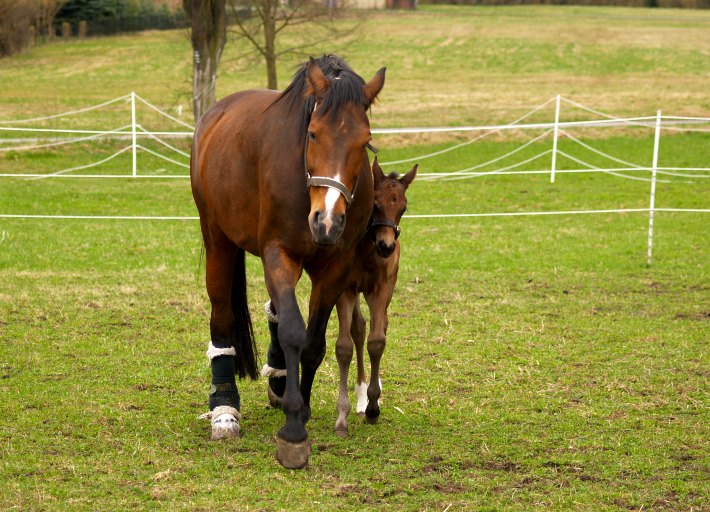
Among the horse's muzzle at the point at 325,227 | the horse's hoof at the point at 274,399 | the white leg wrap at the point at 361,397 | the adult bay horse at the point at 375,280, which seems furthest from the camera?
the horse's hoof at the point at 274,399

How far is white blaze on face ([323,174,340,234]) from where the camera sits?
4.07 metres

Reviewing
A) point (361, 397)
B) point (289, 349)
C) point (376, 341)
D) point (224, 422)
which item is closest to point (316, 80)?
point (289, 349)

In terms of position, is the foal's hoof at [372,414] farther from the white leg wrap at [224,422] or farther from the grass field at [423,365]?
the white leg wrap at [224,422]

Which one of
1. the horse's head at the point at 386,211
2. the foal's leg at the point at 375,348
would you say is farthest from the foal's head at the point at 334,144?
the foal's leg at the point at 375,348

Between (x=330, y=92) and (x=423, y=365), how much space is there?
290 cm

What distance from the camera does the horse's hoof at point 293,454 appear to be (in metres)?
4.39

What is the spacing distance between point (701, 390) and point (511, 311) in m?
2.56

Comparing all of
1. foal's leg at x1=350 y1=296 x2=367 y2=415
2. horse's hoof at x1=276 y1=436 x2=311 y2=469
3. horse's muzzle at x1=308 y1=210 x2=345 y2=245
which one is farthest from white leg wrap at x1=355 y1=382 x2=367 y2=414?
horse's muzzle at x1=308 y1=210 x2=345 y2=245

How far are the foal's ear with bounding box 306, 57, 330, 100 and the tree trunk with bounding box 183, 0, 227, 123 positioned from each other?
60.2 feet

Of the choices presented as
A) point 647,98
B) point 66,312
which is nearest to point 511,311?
point 66,312

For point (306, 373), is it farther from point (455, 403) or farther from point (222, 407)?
point (455, 403)

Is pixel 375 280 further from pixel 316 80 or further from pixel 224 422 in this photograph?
pixel 316 80

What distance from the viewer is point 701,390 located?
6.00 m

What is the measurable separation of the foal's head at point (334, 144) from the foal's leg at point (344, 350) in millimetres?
1066
